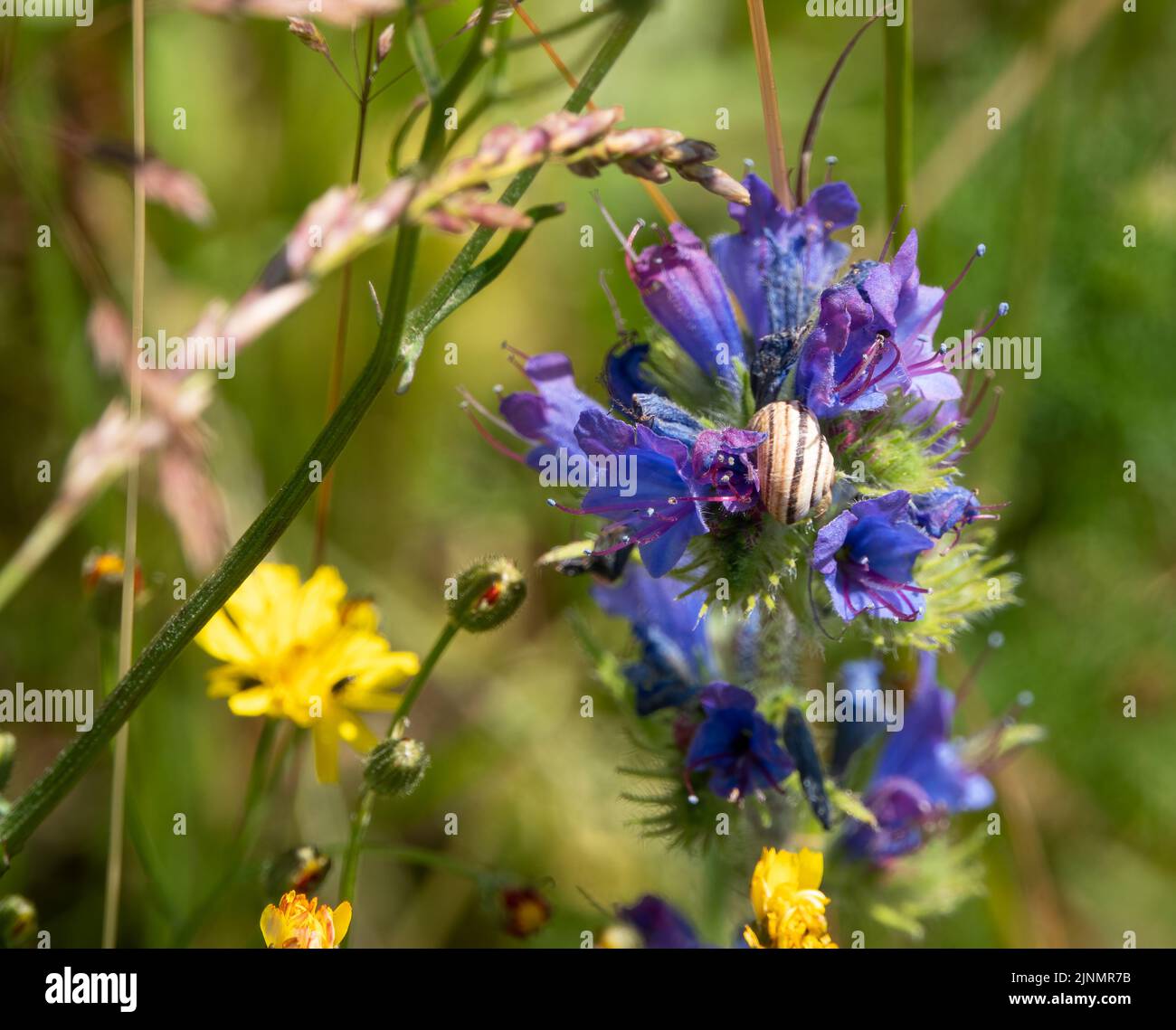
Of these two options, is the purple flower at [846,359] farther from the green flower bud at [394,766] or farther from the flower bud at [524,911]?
the flower bud at [524,911]

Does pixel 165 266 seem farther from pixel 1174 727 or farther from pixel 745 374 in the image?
pixel 1174 727

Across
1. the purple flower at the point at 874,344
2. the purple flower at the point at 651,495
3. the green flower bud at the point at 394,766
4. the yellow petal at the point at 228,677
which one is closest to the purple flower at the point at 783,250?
the purple flower at the point at 874,344

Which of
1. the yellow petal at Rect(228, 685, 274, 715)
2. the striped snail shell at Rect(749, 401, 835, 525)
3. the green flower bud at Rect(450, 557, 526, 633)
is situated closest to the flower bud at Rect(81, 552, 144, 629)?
the yellow petal at Rect(228, 685, 274, 715)

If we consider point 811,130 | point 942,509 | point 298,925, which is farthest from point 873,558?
point 298,925

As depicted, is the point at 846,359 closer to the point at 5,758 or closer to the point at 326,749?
the point at 326,749

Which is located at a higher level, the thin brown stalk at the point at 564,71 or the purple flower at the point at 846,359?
the thin brown stalk at the point at 564,71
